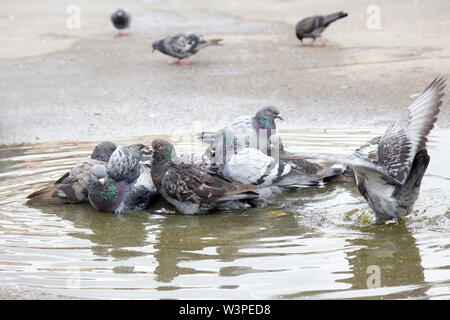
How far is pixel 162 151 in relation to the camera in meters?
5.84

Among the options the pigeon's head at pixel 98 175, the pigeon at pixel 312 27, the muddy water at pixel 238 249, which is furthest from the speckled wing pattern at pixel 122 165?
the pigeon at pixel 312 27

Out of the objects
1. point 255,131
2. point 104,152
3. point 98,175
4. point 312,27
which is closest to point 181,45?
point 312,27

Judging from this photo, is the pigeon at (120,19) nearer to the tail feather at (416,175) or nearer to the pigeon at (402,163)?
the pigeon at (402,163)

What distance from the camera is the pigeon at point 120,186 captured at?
18.7 ft

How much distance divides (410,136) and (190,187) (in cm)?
168

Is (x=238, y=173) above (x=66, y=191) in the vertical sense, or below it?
above

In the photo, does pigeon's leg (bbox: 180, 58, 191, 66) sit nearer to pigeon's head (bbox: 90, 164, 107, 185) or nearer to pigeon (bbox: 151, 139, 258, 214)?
pigeon (bbox: 151, 139, 258, 214)

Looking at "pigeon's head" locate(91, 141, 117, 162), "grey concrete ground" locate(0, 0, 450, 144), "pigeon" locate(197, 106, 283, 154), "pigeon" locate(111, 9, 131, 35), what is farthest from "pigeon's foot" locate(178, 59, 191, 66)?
"pigeon's head" locate(91, 141, 117, 162)

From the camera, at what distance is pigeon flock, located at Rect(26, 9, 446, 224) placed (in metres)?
5.05

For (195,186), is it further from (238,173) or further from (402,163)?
(402,163)

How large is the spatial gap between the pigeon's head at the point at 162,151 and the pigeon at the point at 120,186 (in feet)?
0.85

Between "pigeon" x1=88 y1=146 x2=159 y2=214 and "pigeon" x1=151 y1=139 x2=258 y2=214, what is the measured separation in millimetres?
Answer: 154

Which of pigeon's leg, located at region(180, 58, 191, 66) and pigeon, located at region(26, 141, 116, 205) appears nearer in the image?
pigeon, located at region(26, 141, 116, 205)

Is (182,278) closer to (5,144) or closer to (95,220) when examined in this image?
(95,220)
